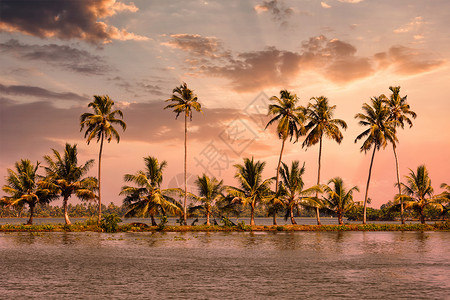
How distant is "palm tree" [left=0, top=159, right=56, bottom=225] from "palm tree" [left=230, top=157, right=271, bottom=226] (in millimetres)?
27882

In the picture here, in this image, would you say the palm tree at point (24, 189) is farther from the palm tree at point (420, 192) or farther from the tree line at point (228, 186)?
the palm tree at point (420, 192)

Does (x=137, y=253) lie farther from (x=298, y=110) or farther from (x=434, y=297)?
(x=298, y=110)

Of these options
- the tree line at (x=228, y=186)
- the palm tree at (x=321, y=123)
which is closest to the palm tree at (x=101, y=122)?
the tree line at (x=228, y=186)

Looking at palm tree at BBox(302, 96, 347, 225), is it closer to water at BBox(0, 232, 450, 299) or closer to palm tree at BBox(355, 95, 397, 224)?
palm tree at BBox(355, 95, 397, 224)

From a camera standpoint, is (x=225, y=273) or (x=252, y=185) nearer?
(x=225, y=273)

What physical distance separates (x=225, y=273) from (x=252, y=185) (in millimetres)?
35821

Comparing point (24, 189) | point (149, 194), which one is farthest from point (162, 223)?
point (24, 189)

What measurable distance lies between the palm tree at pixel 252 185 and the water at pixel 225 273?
21.6m

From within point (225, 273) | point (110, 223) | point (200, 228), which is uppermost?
point (110, 223)

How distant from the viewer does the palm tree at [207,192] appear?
59.7 meters

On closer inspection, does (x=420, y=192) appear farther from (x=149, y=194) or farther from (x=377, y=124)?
(x=149, y=194)

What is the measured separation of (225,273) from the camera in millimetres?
24234

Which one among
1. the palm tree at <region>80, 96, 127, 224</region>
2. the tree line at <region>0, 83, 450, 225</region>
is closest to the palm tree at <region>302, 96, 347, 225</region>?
the tree line at <region>0, 83, 450, 225</region>

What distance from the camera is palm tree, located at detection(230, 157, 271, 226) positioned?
58969 millimetres
